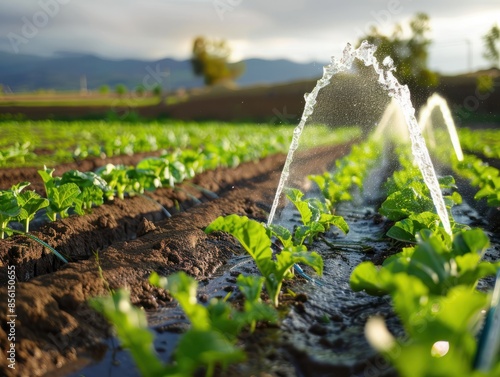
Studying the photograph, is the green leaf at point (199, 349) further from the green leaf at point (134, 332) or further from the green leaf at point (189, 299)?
the green leaf at point (189, 299)

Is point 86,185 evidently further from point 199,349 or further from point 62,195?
point 199,349

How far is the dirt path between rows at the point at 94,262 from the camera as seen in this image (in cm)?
235

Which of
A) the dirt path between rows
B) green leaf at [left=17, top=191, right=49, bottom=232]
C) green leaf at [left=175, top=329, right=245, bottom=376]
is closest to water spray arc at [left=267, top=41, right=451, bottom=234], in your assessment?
the dirt path between rows

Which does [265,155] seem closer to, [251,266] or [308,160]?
[308,160]

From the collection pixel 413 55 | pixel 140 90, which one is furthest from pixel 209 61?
pixel 413 55

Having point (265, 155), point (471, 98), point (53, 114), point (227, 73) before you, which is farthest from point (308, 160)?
point (227, 73)

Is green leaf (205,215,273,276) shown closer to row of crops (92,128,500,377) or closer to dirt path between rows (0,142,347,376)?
row of crops (92,128,500,377)

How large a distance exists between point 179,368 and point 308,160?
9.76 meters

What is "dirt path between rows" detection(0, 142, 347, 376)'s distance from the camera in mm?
2348

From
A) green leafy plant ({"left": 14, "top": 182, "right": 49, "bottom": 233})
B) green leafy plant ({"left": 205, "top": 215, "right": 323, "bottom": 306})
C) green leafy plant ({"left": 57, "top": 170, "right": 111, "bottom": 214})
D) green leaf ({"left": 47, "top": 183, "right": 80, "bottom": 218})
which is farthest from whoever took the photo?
green leafy plant ({"left": 57, "top": 170, "right": 111, "bottom": 214})

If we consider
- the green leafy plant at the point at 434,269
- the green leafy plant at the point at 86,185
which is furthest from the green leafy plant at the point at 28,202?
the green leafy plant at the point at 434,269

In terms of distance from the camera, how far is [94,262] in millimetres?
3141

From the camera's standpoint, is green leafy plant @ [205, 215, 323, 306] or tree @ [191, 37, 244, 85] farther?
tree @ [191, 37, 244, 85]

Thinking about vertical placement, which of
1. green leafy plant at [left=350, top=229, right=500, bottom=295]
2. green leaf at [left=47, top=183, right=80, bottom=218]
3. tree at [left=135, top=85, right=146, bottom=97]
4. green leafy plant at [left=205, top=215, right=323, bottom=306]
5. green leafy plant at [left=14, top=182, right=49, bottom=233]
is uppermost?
tree at [left=135, top=85, right=146, bottom=97]
